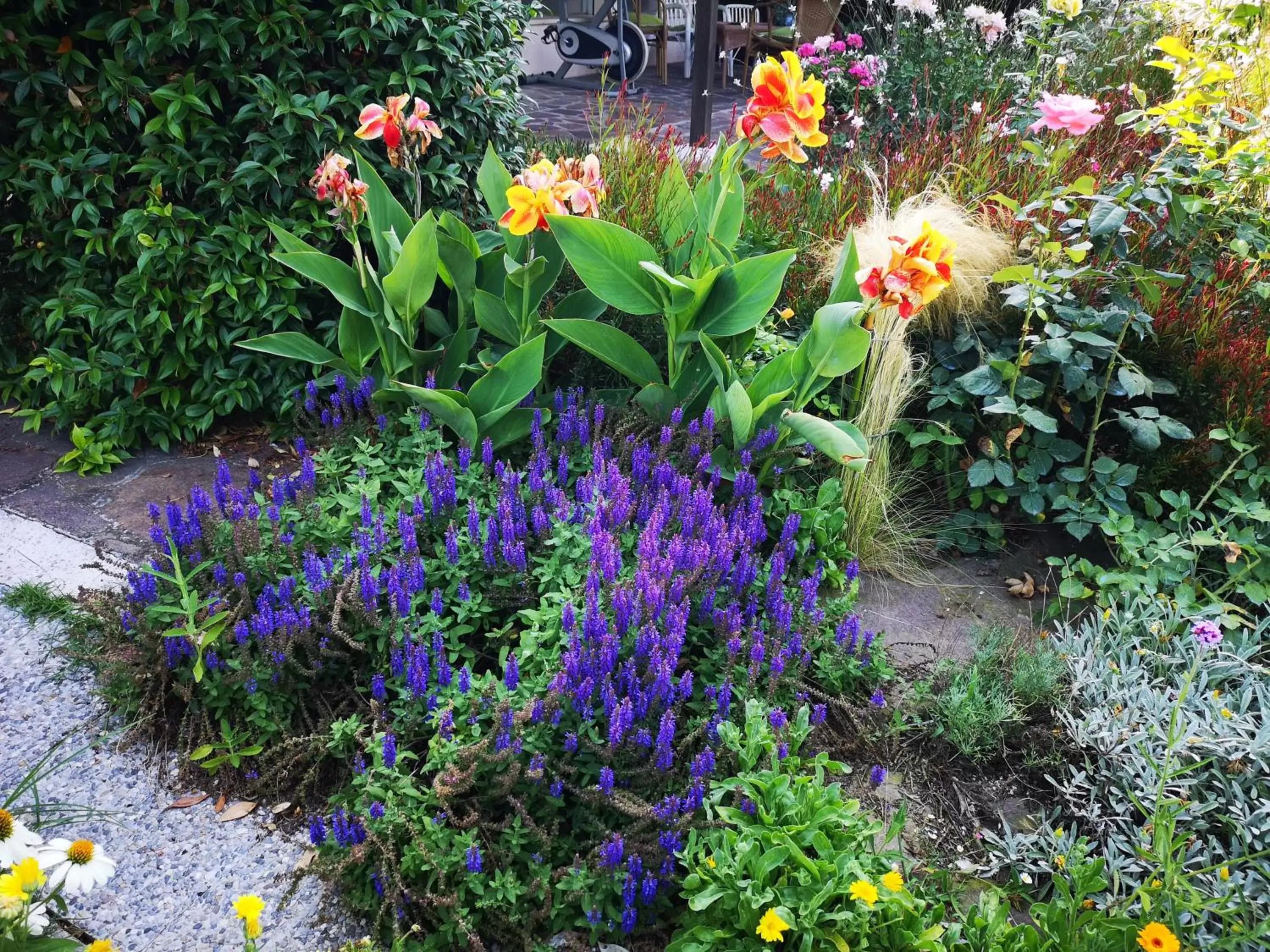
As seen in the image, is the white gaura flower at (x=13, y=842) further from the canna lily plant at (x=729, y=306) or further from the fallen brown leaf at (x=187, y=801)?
the canna lily plant at (x=729, y=306)

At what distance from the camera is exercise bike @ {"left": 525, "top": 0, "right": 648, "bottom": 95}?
9.51 meters

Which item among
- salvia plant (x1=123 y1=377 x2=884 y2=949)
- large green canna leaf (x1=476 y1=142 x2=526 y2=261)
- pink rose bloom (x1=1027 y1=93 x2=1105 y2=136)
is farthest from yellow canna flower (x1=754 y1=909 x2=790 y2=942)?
pink rose bloom (x1=1027 y1=93 x2=1105 y2=136)

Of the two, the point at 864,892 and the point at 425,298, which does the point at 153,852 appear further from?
the point at 425,298

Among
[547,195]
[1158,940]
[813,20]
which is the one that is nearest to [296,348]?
[547,195]

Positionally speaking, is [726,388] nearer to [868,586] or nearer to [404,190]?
[868,586]

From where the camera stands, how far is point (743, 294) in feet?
9.13

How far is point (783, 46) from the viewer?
10.3 meters

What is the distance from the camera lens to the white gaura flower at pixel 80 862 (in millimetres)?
1359

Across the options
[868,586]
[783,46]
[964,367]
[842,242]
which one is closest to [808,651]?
[868,586]

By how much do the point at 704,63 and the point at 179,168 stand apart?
311 centimetres

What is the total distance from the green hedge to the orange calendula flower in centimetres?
294

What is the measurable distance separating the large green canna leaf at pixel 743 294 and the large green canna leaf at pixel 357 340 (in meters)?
1.05

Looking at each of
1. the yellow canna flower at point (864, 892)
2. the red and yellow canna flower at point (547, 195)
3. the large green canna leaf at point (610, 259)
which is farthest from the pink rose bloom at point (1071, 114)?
the yellow canna flower at point (864, 892)

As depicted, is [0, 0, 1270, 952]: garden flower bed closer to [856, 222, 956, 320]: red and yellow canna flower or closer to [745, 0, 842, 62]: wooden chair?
[856, 222, 956, 320]: red and yellow canna flower
